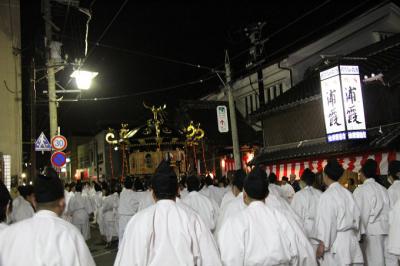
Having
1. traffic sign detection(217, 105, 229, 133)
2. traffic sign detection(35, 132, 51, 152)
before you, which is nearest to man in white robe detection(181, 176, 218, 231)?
traffic sign detection(35, 132, 51, 152)

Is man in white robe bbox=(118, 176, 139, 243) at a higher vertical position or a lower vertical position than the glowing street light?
lower

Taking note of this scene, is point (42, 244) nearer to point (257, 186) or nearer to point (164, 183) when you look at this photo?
point (164, 183)

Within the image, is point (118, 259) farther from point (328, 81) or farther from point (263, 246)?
point (328, 81)

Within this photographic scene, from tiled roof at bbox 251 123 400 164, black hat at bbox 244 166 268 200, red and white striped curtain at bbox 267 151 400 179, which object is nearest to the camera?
black hat at bbox 244 166 268 200

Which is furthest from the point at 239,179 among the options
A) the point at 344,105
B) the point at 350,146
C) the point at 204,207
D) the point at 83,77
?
the point at 83,77

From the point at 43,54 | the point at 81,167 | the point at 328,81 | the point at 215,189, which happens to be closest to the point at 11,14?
the point at 43,54

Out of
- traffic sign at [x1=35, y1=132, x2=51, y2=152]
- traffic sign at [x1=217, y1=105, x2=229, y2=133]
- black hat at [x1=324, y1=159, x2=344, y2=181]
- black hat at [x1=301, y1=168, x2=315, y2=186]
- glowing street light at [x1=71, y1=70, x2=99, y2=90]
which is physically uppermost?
glowing street light at [x1=71, y1=70, x2=99, y2=90]

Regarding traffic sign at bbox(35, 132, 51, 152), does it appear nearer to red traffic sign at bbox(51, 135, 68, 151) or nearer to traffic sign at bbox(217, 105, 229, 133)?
red traffic sign at bbox(51, 135, 68, 151)

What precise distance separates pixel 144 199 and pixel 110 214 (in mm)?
5177

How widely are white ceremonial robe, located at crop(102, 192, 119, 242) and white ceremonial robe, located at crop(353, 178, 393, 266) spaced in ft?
36.2

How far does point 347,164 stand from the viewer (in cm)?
1630

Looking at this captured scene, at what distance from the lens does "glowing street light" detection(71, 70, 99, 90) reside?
1728cm

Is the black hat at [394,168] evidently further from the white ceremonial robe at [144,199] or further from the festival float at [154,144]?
the festival float at [154,144]

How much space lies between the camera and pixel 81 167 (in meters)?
56.2
